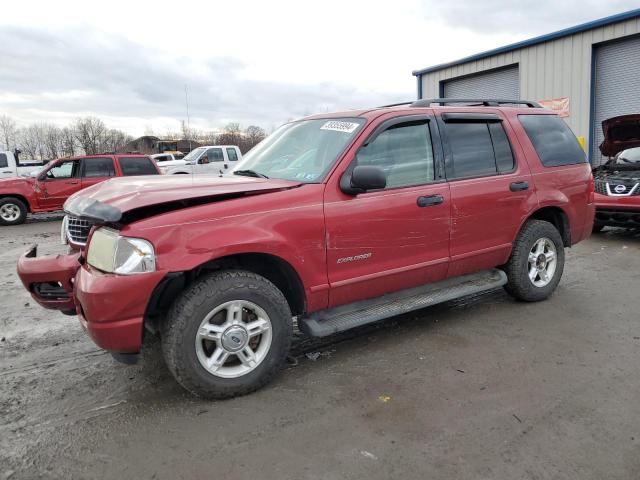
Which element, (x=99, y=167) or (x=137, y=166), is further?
(x=137, y=166)

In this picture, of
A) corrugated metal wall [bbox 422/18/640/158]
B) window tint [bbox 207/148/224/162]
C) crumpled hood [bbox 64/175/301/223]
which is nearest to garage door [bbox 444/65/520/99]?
corrugated metal wall [bbox 422/18/640/158]

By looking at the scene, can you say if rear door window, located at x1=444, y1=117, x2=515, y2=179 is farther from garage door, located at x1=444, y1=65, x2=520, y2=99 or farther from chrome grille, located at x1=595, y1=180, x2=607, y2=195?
garage door, located at x1=444, y1=65, x2=520, y2=99

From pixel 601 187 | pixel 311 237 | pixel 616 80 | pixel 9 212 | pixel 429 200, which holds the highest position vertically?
pixel 616 80

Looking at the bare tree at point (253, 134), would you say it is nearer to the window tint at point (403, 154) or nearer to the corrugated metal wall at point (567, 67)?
the corrugated metal wall at point (567, 67)

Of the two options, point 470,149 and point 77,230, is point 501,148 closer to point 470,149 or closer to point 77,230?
point 470,149

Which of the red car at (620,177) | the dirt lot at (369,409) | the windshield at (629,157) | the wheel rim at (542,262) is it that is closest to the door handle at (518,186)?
the wheel rim at (542,262)

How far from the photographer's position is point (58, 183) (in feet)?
42.8

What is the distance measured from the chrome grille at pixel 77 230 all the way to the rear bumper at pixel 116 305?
2.42 ft

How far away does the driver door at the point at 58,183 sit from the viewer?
1290cm

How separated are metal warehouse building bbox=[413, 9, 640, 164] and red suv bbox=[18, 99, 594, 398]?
35.1 ft

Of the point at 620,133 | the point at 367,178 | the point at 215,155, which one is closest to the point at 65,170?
the point at 215,155

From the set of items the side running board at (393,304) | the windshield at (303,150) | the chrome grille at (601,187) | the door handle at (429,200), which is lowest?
the side running board at (393,304)

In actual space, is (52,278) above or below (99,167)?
below

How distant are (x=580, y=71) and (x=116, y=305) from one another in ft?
49.6
